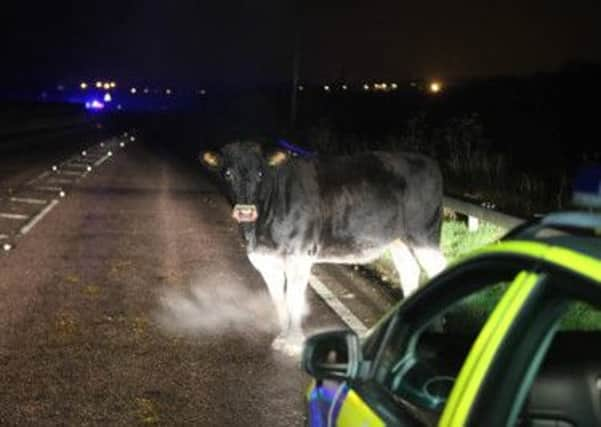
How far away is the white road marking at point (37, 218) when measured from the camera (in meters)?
13.9

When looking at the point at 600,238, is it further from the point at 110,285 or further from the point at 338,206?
the point at 110,285

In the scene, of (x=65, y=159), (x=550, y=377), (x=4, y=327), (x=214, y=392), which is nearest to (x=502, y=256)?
(x=550, y=377)

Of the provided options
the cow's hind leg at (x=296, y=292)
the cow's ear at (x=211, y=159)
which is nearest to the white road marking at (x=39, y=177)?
the cow's ear at (x=211, y=159)

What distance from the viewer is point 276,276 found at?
788 cm

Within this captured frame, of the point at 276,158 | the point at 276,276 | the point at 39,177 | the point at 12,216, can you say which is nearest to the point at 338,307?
the point at 276,276

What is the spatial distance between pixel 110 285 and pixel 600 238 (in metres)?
8.07

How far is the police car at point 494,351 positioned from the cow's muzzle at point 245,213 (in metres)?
3.61

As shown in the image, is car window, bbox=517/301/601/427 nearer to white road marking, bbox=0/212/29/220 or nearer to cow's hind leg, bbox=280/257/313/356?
cow's hind leg, bbox=280/257/313/356

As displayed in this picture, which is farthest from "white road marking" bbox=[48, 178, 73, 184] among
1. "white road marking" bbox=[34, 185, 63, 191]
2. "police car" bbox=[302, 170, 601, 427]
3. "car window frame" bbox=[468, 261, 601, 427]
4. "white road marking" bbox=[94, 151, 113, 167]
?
"car window frame" bbox=[468, 261, 601, 427]

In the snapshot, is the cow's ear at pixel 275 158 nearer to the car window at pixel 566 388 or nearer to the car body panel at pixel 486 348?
the car window at pixel 566 388

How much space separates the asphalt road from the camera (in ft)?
20.0

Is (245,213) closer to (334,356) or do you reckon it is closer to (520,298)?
(334,356)

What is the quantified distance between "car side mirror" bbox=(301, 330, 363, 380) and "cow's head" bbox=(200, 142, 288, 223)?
171 inches

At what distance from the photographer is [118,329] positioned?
26.4ft
